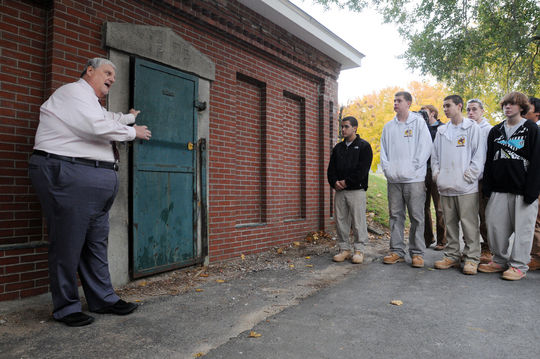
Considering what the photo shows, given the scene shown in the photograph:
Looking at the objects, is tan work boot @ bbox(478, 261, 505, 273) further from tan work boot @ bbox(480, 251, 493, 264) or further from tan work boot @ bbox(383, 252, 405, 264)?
tan work boot @ bbox(383, 252, 405, 264)

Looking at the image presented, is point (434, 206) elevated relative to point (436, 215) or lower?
elevated

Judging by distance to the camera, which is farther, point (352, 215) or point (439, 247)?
point (439, 247)

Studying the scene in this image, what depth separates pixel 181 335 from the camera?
2.73 metres

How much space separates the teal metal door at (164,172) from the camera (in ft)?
13.5

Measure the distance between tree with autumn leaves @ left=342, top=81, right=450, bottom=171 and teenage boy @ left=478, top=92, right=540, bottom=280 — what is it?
14.8 m

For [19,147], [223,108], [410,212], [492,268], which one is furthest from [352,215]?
[19,147]

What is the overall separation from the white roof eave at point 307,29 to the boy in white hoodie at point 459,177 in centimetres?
301

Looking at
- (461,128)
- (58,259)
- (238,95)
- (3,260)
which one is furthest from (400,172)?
(3,260)

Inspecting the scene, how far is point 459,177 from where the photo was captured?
469 centimetres

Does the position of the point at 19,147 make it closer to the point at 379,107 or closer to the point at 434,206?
the point at 434,206

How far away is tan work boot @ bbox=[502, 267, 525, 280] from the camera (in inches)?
168

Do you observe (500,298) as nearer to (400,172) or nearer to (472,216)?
(472,216)

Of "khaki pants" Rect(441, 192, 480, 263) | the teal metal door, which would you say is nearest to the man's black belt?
the teal metal door

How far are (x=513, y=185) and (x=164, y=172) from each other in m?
4.20
